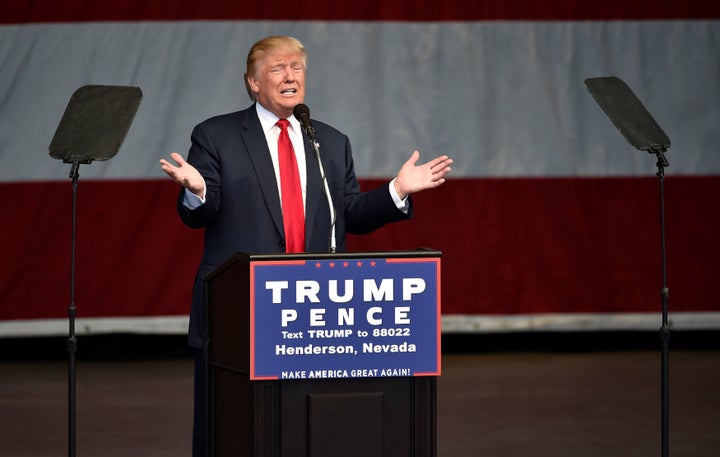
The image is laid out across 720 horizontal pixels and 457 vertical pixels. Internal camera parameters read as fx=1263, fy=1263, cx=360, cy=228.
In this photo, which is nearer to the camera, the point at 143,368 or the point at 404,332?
the point at 404,332

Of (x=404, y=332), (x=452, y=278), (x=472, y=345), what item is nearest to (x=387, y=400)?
(x=404, y=332)

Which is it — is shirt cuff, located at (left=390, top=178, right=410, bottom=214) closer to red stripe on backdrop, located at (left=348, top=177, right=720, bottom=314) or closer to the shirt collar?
the shirt collar

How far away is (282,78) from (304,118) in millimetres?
267

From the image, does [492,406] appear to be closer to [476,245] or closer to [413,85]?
[476,245]

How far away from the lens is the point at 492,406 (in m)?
5.46

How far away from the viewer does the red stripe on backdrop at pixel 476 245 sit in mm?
6156

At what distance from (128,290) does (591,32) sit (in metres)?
2.66

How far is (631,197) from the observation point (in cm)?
640

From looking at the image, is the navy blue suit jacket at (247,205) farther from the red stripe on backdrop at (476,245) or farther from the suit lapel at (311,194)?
the red stripe on backdrop at (476,245)

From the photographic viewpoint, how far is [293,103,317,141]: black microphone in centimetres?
303

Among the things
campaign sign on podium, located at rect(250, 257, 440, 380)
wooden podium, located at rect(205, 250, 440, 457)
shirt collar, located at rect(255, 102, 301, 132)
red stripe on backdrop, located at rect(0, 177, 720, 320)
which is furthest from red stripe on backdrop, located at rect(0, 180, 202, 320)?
campaign sign on podium, located at rect(250, 257, 440, 380)

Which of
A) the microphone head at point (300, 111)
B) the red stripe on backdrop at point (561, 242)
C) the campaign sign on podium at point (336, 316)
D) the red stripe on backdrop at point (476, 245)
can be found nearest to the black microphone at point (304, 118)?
the microphone head at point (300, 111)
